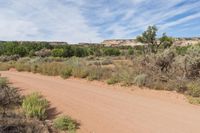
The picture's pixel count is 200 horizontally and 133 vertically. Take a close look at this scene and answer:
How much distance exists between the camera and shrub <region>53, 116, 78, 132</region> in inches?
284

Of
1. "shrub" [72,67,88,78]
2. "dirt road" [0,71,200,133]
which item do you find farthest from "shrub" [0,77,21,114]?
"shrub" [72,67,88,78]

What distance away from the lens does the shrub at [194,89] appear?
412 inches

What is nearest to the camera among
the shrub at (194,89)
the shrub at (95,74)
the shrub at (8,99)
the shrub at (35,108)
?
the shrub at (35,108)

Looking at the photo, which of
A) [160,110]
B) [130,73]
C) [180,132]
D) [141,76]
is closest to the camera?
[180,132]

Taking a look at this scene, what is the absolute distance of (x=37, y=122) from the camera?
730 cm

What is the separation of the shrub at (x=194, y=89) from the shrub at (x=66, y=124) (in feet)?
17.7

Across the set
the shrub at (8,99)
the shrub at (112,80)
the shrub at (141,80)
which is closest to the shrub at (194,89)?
the shrub at (141,80)

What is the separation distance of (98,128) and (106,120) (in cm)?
62

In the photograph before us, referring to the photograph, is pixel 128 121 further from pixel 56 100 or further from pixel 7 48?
pixel 7 48

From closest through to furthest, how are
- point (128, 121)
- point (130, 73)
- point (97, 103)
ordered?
point (128, 121)
point (97, 103)
point (130, 73)

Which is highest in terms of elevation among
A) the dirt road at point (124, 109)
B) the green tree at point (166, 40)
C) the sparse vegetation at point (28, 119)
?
the green tree at point (166, 40)

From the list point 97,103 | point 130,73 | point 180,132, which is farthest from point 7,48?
point 180,132

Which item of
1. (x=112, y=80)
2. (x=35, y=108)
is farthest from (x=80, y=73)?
(x=35, y=108)

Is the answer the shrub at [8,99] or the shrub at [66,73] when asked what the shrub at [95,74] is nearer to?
the shrub at [66,73]
